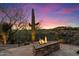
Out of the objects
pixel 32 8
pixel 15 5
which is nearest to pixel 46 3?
pixel 32 8

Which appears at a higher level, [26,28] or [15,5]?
[15,5]

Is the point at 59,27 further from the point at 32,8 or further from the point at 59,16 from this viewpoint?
the point at 32,8

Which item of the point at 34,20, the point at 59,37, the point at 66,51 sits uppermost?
the point at 34,20

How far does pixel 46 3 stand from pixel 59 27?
1.36 ft

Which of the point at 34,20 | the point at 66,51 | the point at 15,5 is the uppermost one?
the point at 15,5

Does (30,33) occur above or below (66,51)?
above

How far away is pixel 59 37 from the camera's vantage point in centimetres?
345

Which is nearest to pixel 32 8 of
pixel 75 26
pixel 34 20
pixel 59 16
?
pixel 34 20

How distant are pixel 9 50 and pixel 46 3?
0.90 m

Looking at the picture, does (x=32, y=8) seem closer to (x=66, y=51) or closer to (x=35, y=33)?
(x=35, y=33)

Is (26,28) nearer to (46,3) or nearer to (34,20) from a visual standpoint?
(34,20)

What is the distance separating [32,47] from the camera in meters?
3.40

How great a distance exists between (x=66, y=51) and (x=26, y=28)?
2.27 ft

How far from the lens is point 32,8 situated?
11.3ft
